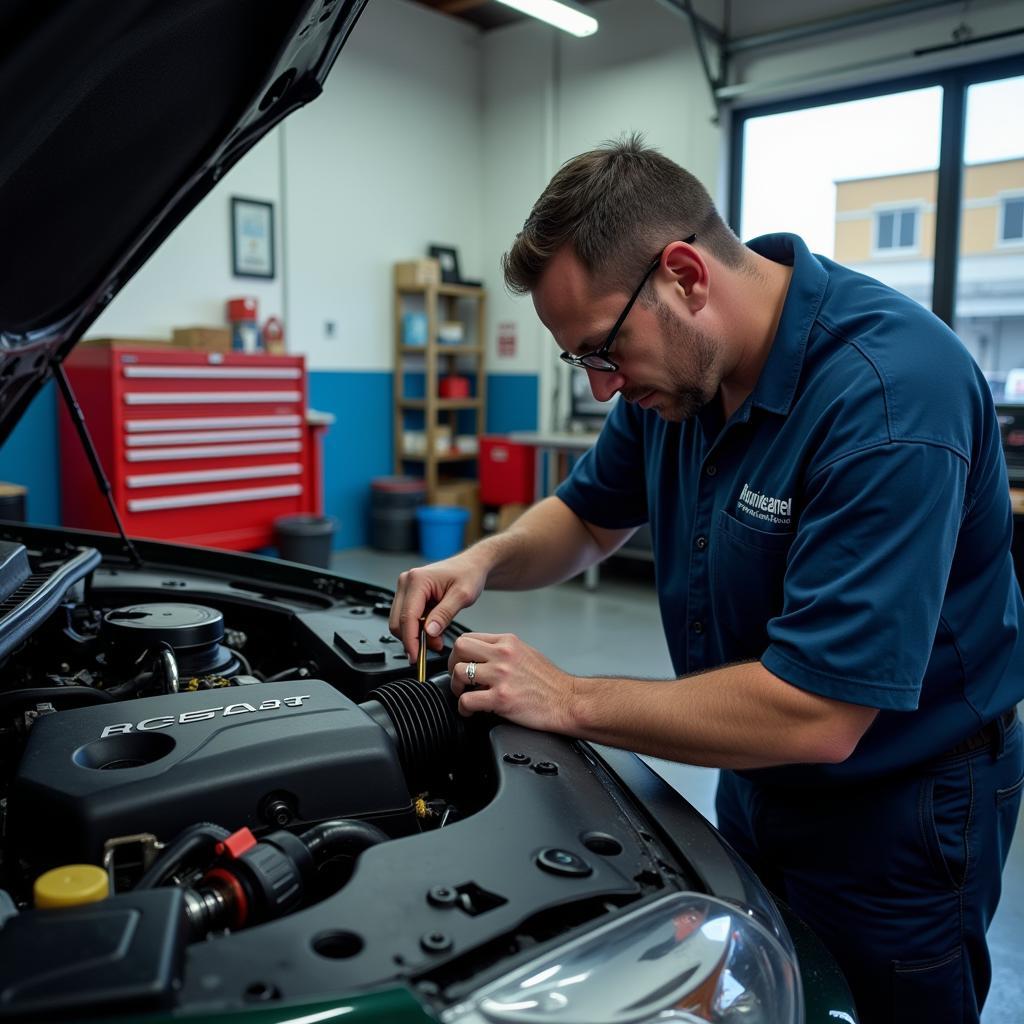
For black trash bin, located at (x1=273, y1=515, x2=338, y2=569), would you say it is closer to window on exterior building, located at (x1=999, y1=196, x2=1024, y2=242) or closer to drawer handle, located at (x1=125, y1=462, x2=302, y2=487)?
drawer handle, located at (x1=125, y1=462, x2=302, y2=487)

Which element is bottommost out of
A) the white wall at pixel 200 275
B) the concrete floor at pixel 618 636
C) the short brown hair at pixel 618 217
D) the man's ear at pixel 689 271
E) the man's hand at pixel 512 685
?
the concrete floor at pixel 618 636

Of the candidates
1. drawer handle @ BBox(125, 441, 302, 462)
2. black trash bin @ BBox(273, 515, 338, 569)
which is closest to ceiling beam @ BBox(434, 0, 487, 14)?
drawer handle @ BBox(125, 441, 302, 462)

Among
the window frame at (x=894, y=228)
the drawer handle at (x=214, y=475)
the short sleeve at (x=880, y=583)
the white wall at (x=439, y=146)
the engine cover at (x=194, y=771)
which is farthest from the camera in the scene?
the window frame at (x=894, y=228)

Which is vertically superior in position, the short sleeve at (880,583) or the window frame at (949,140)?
the window frame at (949,140)

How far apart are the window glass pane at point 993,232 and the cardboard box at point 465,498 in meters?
2.94

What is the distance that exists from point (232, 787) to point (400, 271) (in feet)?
17.3

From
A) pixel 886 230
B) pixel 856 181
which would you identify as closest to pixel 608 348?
pixel 856 181

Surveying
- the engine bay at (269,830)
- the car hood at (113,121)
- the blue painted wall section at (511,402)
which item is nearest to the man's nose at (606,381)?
the engine bay at (269,830)

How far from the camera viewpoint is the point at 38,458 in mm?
4316

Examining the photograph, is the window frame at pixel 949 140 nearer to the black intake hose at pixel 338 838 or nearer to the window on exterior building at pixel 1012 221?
the window on exterior building at pixel 1012 221

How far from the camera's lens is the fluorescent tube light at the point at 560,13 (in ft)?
13.9

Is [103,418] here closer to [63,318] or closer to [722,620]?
[63,318]

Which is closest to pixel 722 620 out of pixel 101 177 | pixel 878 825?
pixel 878 825

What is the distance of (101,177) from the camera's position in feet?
3.51
